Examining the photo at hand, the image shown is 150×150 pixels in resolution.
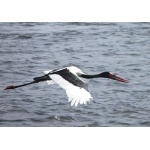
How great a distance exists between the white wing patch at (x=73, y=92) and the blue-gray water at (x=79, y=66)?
0.31ft

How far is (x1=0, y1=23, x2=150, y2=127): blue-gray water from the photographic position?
6.62 metres

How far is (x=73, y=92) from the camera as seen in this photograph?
20.5 feet

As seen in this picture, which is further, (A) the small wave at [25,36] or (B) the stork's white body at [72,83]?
(A) the small wave at [25,36]

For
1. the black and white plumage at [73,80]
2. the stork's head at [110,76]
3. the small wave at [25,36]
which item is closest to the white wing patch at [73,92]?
the black and white plumage at [73,80]

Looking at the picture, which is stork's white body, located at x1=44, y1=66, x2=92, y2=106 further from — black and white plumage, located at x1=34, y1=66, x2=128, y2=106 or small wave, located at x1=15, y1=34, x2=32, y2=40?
small wave, located at x1=15, y1=34, x2=32, y2=40

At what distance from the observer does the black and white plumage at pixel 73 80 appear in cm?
622

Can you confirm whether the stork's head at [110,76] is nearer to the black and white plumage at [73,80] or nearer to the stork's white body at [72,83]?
the black and white plumage at [73,80]

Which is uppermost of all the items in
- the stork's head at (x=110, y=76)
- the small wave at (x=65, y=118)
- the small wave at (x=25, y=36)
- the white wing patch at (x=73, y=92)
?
the small wave at (x=25, y=36)

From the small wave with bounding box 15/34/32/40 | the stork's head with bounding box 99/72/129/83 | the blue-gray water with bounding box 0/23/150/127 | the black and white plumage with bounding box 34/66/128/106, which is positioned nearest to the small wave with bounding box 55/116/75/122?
the blue-gray water with bounding box 0/23/150/127

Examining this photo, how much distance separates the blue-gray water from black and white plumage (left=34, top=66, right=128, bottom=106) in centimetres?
5

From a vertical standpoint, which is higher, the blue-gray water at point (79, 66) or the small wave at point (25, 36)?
the small wave at point (25, 36)
